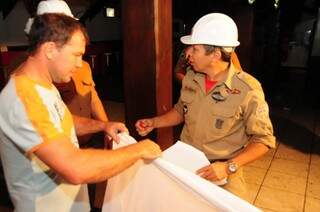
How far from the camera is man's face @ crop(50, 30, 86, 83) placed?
1148 millimetres

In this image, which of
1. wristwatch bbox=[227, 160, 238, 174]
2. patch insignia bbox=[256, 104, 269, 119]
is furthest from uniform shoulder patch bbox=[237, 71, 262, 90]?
wristwatch bbox=[227, 160, 238, 174]

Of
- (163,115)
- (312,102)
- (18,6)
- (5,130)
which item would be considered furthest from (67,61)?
(18,6)

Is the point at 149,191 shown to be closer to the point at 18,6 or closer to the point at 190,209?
the point at 190,209

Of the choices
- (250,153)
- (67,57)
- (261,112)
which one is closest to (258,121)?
(261,112)

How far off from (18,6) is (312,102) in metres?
7.58

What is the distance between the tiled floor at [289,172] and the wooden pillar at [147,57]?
1558mm

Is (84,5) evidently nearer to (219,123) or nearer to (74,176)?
(219,123)

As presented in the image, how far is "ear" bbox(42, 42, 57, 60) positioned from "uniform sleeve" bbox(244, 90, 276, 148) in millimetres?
1043

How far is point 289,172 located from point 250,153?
2.37 meters

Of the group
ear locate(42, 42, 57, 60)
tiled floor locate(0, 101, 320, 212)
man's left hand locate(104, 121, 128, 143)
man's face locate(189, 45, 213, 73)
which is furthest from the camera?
tiled floor locate(0, 101, 320, 212)

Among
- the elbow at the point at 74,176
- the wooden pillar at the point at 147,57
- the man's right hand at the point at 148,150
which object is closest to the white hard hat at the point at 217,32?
the wooden pillar at the point at 147,57

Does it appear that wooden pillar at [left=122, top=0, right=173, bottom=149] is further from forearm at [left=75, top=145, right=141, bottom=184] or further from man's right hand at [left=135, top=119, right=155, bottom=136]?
forearm at [left=75, top=145, right=141, bottom=184]

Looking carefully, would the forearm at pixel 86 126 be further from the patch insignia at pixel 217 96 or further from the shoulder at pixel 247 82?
the shoulder at pixel 247 82

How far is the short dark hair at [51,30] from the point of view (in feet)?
3.66
